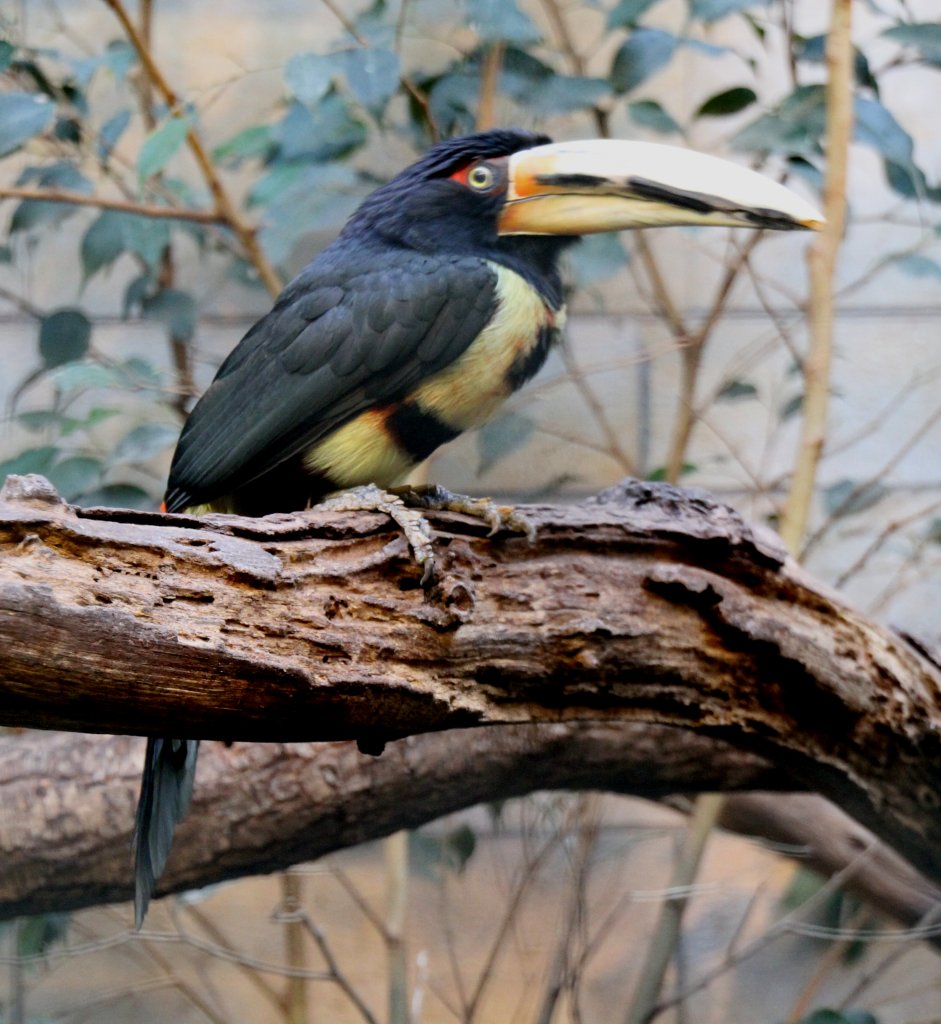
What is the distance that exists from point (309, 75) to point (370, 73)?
108 mm

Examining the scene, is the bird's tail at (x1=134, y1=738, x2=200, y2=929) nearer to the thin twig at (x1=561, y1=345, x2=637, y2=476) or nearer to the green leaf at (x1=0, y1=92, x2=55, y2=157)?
the green leaf at (x1=0, y1=92, x2=55, y2=157)

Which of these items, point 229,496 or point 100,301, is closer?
point 229,496

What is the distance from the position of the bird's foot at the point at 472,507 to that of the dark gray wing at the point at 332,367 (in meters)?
0.11

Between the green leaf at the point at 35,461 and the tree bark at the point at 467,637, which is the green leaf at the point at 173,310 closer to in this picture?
the green leaf at the point at 35,461

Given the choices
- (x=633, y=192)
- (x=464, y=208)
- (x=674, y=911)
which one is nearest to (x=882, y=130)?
(x=633, y=192)

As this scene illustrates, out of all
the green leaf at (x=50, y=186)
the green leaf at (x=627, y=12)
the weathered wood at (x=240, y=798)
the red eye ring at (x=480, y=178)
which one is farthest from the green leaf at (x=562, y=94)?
the weathered wood at (x=240, y=798)

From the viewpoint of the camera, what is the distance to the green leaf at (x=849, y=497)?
1919 mm

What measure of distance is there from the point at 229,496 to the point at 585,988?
4.07 ft

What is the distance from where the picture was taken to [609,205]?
4.16ft

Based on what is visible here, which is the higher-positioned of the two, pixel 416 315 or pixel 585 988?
pixel 416 315

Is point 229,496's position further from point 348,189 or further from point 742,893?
point 742,893

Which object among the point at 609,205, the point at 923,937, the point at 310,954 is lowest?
the point at 310,954

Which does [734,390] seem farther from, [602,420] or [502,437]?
[502,437]

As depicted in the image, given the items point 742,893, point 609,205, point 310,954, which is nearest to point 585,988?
point 742,893
